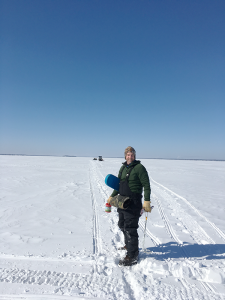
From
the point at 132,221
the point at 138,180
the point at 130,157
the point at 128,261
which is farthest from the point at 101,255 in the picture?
the point at 130,157

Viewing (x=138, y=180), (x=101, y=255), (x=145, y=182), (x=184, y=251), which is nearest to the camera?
(x=145, y=182)

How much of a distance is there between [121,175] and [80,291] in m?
1.70

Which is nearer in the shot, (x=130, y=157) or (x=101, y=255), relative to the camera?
(x=130, y=157)

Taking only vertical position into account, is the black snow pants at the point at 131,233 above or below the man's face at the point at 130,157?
below

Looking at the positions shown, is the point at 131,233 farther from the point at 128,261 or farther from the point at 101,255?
the point at 101,255

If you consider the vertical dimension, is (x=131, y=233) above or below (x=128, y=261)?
above

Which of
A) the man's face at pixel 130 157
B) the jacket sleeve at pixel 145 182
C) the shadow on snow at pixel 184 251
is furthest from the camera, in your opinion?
the shadow on snow at pixel 184 251

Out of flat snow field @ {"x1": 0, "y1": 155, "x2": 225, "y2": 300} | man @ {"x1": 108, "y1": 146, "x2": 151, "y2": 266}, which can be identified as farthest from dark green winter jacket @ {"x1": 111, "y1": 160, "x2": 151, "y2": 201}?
flat snow field @ {"x1": 0, "y1": 155, "x2": 225, "y2": 300}

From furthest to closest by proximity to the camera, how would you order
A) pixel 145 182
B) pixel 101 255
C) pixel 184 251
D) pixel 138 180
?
pixel 184 251 → pixel 101 255 → pixel 138 180 → pixel 145 182

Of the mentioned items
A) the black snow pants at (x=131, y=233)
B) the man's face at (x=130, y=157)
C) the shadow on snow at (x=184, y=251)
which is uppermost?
the man's face at (x=130, y=157)

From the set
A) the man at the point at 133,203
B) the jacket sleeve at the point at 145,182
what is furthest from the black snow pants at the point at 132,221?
the jacket sleeve at the point at 145,182

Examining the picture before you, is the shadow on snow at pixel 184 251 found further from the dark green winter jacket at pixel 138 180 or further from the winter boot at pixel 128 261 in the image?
the dark green winter jacket at pixel 138 180

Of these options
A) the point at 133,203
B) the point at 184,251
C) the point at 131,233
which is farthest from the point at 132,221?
the point at 184,251

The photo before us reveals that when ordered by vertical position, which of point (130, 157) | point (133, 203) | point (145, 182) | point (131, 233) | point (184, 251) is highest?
point (130, 157)
